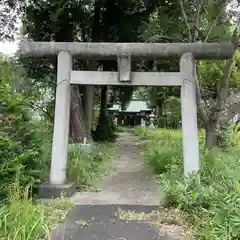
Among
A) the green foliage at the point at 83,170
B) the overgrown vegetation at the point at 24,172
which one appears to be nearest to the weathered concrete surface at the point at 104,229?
the overgrown vegetation at the point at 24,172

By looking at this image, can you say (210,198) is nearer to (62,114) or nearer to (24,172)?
(24,172)

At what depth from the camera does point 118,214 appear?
5273mm

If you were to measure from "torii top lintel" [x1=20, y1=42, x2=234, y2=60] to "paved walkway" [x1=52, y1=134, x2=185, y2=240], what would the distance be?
2899 mm

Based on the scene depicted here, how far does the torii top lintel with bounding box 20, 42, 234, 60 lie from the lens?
6695 mm

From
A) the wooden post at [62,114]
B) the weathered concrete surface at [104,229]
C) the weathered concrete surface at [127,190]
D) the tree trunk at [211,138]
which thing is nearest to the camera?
the weathered concrete surface at [104,229]

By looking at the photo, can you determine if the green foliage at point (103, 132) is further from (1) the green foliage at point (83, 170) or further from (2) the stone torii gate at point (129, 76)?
(2) the stone torii gate at point (129, 76)

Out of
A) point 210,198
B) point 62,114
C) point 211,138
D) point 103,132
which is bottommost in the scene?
point 210,198

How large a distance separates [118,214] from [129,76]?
2.77 m

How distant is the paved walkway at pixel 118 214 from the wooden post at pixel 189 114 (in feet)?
3.36

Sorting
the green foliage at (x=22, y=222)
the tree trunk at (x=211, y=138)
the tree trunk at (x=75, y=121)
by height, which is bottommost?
the green foliage at (x=22, y=222)

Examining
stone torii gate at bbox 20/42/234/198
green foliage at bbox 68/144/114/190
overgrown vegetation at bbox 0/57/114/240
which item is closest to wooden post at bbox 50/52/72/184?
stone torii gate at bbox 20/42/234/198

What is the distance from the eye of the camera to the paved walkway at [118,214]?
4.31 meters

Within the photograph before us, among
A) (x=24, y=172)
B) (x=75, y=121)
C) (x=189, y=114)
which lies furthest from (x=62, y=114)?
(x=75, y=121)

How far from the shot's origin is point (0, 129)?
5.96 m
